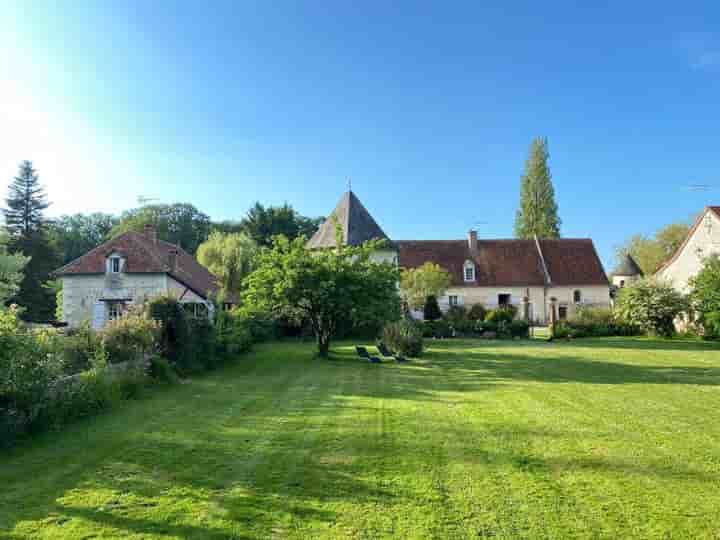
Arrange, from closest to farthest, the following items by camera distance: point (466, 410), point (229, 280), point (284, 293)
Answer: point (466, 410) < point (284, 293) < point (229, 280)

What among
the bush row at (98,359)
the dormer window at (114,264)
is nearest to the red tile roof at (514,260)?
the dormer window at (114,264)

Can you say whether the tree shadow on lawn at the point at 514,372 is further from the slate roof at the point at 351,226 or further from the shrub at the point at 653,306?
the slate roof at the point at 351,226

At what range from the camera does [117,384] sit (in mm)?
9133

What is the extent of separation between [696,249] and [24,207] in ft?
159

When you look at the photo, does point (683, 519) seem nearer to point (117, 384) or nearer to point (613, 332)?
point (117, 384)

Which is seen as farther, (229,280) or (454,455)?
(229,280)

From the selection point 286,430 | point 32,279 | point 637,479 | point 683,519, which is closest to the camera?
point 683,519

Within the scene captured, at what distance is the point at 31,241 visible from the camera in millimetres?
40625

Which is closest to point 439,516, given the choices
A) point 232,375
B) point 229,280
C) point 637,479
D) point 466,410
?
point 637,479

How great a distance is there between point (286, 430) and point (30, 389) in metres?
3.37

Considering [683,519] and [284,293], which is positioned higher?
[284,293]

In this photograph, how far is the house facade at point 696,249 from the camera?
27.4 metres

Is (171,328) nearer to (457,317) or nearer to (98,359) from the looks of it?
(98,359)

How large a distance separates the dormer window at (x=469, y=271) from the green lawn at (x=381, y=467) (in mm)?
29336
